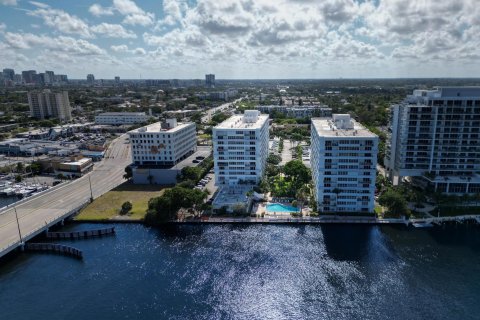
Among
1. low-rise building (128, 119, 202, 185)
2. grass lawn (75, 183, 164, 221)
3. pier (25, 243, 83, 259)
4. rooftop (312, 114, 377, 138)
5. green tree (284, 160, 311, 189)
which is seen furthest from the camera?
low-rise building (128, 119, 202, 185)

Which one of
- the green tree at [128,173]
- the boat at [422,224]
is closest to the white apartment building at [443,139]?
the boat at [422,224]

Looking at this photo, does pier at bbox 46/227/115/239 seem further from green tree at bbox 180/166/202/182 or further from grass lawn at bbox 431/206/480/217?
grass lawn at bbox 431/206/480/217

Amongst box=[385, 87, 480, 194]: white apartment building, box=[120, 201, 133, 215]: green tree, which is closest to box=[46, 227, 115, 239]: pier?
box=[120, 201, 133, 215]: green tree

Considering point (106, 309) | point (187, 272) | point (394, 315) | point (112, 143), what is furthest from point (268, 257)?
point (112, 143)

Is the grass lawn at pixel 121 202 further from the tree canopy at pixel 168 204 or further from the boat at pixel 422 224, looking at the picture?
the boat at pixel 422 224

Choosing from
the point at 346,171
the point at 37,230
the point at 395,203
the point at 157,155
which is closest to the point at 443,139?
the point at 395,203

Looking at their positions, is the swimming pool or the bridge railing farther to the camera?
the swimming pool
